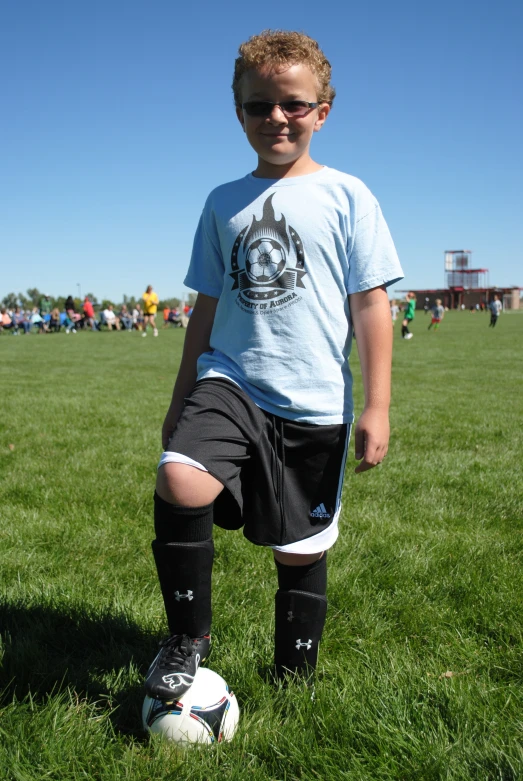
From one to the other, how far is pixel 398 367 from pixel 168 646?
12.7 metres

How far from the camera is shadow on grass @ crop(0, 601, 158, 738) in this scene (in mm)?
2139

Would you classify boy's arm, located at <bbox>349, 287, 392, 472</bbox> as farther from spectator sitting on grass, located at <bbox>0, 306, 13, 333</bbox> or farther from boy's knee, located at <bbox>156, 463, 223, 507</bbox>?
spectator sitting on grass, located at <bbox>0, 306, 13, 333</bbox>

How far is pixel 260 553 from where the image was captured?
11.1ft

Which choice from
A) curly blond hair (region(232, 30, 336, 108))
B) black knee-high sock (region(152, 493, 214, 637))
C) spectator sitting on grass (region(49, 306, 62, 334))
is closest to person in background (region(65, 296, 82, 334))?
spectator sitting on grass (region(49, 306, 62, 334))

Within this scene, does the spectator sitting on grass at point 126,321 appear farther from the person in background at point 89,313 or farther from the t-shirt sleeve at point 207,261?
the t-shirt sleeve at point 207,261

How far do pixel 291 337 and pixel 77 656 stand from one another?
1.41m

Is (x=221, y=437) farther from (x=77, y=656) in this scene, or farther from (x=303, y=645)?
(x=77, y=656)

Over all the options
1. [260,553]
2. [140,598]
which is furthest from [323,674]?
[260,553]

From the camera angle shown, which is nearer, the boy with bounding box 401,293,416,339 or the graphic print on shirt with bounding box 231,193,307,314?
the graphic print on shirt with bounding box 231,193,307,314

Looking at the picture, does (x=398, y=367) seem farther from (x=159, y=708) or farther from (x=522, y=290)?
(x=522, y=290)

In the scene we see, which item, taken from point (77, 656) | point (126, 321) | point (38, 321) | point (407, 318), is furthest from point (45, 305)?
point (77, 656)

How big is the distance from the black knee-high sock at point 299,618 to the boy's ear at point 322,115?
4.84 ft

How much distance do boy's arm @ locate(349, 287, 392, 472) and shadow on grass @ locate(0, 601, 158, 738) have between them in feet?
3.48

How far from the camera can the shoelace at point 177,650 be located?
187cm
